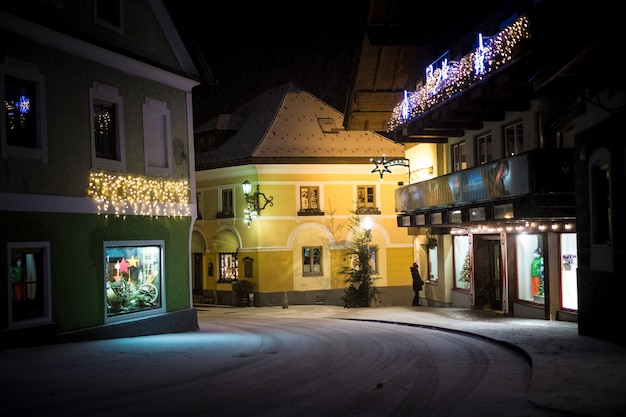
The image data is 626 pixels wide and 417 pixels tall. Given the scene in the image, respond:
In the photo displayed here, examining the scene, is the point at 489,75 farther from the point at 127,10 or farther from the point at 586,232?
the point at 127,10


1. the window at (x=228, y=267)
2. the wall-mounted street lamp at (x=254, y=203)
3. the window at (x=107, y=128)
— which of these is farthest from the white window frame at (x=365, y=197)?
the window at (x=107, y=128)

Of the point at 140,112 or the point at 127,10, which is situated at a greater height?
the point at 127,10

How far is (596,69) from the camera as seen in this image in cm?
1259

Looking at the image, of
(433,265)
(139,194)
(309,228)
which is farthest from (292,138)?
(139,194)

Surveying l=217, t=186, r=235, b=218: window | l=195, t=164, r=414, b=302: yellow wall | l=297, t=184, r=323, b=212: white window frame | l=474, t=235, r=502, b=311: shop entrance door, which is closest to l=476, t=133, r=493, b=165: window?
l=474, t=235, r=502, b=311: shop entrance door

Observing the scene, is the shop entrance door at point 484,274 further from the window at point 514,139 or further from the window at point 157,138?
the window at point 157,138

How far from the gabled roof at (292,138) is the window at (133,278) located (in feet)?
55.8

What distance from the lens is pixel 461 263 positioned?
2677cm

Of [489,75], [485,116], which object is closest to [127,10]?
[489,75]

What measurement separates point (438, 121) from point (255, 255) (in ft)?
50.9

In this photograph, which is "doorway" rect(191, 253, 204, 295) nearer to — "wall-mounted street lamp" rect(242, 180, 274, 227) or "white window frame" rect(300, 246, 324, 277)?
"wall-mounted street lamp" rect(242, 180, 274, 227)

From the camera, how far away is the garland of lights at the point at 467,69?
16.8 m

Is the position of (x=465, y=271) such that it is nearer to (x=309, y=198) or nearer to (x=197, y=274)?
(x=309, y=198)

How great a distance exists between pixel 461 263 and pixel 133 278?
43.0 ft
